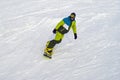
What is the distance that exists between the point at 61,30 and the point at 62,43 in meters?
1.58

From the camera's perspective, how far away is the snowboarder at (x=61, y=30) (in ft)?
42.2

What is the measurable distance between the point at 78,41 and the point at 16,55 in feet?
9.33

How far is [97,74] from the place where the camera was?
13.0m

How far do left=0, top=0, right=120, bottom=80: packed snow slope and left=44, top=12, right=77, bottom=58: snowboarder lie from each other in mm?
442

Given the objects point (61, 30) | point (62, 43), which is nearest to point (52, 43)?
point (61, 30)

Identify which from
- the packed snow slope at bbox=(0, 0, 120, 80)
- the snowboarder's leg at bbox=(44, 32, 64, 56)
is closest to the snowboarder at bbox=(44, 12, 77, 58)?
the snowboarder's leg at bbox=(44, 32, 64, 56)

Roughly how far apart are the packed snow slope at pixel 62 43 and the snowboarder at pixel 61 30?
442 mm

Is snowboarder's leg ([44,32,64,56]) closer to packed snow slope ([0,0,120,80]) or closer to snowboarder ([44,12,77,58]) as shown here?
snowboarder ([44,12,77,58])

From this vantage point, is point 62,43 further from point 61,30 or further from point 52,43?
point 61,30

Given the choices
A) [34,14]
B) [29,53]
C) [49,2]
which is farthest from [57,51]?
[49,2]

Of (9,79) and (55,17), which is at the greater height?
(55,17)

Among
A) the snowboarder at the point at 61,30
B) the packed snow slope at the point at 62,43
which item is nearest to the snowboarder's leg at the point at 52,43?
the snowboarder at the point at 61,30

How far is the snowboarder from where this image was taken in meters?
12.9

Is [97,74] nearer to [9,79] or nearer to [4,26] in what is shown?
[9,79]
